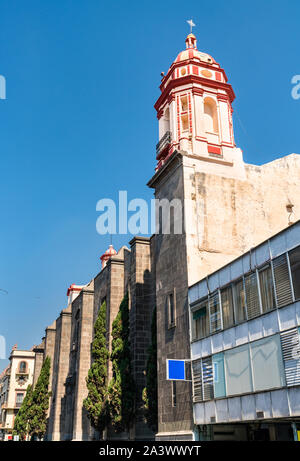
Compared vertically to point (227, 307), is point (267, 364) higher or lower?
lower

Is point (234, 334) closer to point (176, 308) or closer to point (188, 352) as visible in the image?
point (188, 352)

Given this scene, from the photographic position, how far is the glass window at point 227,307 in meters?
17.2

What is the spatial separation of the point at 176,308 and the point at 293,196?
31.3ft

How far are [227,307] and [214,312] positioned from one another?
0.88 metres

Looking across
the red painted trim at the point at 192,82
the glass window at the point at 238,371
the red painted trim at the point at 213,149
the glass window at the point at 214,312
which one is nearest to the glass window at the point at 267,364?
the glass window at the point at 238,371

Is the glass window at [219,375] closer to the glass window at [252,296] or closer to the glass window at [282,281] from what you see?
the glass window at [252,296]

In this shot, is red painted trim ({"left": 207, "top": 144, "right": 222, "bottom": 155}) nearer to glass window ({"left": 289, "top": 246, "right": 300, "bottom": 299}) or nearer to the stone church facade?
the stone church facade

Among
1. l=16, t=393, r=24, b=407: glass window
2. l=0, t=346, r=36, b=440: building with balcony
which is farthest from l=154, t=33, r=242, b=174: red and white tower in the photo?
l=16, t=393, r=24, b=407: glass window

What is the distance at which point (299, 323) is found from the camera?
44.9ft

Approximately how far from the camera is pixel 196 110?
2609cm

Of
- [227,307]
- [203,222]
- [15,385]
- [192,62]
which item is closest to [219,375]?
[227,307]

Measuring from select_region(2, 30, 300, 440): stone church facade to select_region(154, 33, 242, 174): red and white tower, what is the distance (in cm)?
6

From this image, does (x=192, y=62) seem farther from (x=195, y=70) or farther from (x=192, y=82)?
(x=192, y=82)

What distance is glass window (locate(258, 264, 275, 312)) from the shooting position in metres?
15.2
